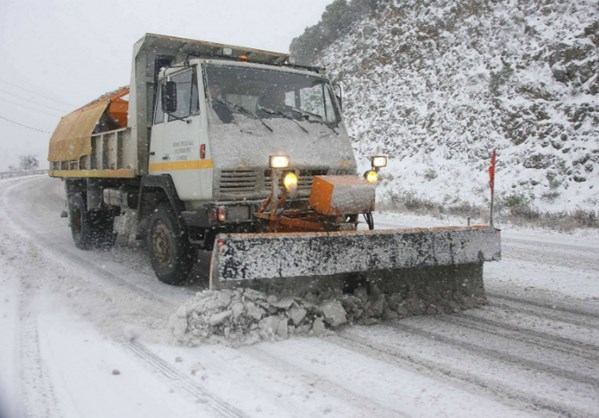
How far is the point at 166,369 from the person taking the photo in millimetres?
3428

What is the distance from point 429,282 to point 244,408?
2662mm

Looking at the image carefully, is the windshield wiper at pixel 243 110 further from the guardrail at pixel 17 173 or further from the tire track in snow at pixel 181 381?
the guardrail at pixel 17 173

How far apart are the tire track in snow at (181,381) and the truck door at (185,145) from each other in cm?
177

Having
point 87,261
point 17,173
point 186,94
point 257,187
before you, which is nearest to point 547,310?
point 257,187

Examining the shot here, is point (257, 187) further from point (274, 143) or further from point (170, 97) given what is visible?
point (170, 97)

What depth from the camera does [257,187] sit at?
5258mm

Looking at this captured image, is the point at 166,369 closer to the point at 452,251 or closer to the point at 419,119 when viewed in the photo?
the point at 452,251

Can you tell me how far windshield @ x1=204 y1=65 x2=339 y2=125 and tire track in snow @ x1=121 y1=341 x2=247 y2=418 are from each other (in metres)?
2.51

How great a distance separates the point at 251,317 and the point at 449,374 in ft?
4.99

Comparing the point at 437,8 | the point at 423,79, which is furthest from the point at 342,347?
the point at 437,8

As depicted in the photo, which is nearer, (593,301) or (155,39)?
(593,301)

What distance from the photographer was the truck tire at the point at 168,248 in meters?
5.70

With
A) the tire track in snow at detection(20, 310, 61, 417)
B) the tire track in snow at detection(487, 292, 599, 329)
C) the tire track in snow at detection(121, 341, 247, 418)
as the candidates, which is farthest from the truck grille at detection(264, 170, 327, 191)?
the tire track in snow at detection(20, 310, 61, 417)

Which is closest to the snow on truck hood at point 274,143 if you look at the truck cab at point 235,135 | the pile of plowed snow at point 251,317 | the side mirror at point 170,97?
the truck cab at point 235,135
